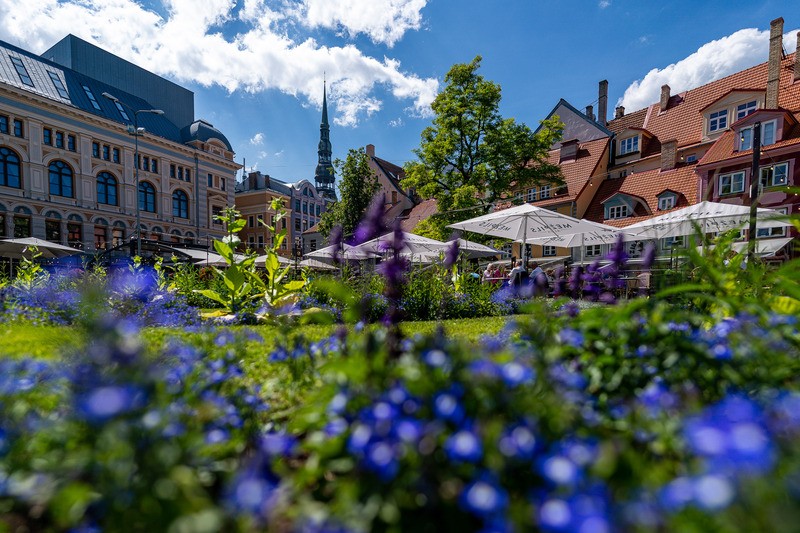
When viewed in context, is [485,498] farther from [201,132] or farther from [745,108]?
[201,132]

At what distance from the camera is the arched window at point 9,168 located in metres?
26.1

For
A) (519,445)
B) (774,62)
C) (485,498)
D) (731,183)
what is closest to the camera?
(485,498)

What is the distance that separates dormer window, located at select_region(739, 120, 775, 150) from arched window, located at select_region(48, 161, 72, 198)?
142ft

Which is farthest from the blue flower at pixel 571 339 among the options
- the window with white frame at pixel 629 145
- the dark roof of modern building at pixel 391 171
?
the dark roof of modern building at pixel 391 171

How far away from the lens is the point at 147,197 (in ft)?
114

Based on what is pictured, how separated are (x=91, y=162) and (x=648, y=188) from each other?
40.7 metres

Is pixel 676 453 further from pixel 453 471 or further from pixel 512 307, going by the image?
pixel 512 307

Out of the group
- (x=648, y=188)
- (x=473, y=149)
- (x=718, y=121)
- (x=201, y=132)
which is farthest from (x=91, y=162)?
(x=718, y=121)

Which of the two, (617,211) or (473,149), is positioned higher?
(473,149)

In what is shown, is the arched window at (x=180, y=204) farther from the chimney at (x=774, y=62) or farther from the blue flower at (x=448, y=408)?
the chimney at (x=774, y=62)

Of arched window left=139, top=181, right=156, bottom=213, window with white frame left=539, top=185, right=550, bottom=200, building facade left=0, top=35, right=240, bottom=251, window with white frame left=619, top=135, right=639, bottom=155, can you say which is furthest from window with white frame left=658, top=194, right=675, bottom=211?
arched window left=139, top=181, right=156, bottom=213

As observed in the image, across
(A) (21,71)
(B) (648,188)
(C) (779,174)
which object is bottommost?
(C) (779,174)

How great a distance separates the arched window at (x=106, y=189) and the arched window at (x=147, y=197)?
2211 millimetres

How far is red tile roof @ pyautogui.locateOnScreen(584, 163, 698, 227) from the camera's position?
65.9ft
